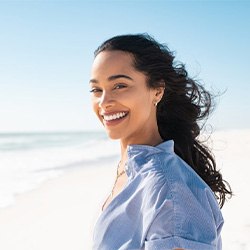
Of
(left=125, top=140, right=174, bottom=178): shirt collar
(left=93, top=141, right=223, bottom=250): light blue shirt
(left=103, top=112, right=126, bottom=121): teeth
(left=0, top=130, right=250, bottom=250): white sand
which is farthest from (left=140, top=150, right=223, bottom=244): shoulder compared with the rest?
(left=0, top=130, right=250, bottom=250): white sand

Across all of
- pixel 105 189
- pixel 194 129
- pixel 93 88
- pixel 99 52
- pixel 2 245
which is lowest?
pixel 2 245

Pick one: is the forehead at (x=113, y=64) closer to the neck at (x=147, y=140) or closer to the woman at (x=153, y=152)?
the woman at (x=153, y=152)

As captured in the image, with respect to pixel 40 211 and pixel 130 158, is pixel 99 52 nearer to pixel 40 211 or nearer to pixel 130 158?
pixel 130 158

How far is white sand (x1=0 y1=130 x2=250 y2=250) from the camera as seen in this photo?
580cm

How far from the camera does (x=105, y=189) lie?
9469 mm

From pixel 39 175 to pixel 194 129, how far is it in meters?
9.67

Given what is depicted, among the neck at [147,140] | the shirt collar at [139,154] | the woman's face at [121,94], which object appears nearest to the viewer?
the shirt collar at [139,154]

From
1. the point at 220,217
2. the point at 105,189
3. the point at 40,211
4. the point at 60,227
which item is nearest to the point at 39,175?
the point at 105,189

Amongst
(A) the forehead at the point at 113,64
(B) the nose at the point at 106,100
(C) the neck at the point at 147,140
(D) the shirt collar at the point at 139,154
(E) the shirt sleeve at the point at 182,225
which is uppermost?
(A) the forehead at the point at 113,64

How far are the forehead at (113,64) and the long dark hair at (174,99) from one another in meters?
0.03

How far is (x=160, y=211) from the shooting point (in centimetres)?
161

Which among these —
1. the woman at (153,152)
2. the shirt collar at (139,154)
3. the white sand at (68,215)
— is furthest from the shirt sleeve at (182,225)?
the white sand at (68,215)

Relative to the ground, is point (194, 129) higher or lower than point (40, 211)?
higher

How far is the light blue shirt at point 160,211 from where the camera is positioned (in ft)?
5.19
